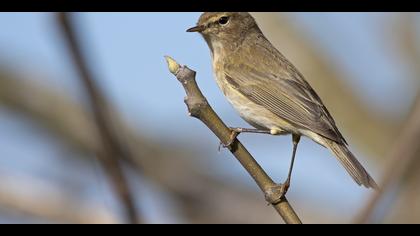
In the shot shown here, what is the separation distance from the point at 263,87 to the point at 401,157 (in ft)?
10.1

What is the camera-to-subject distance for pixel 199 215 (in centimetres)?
710

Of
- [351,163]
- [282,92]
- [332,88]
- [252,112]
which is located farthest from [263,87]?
[332,88]

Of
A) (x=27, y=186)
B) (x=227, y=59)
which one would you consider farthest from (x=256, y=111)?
(x=27, y=186)

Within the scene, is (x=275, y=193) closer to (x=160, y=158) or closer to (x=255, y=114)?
(x=255, y=114)

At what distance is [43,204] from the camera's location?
552 cm

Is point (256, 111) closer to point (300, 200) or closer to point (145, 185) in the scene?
point (145, 185)

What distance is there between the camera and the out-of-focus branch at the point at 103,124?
115 centimetres

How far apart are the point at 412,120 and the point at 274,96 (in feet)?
9.85

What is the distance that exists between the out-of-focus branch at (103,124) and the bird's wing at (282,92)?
8.47 ft

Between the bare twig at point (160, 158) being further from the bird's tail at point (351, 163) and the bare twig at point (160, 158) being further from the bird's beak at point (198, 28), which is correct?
the bird's tail at point (351, 163)

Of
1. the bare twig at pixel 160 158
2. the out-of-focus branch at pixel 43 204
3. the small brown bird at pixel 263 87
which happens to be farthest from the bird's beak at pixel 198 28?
the bare twig at pixel 160 158

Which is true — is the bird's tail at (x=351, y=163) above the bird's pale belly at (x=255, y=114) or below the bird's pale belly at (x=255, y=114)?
below

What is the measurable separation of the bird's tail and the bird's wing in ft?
0.17

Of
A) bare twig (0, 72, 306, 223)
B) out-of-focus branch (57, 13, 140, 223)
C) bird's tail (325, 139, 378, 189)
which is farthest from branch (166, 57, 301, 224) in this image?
bare twig (0, 72, 306, 223)
